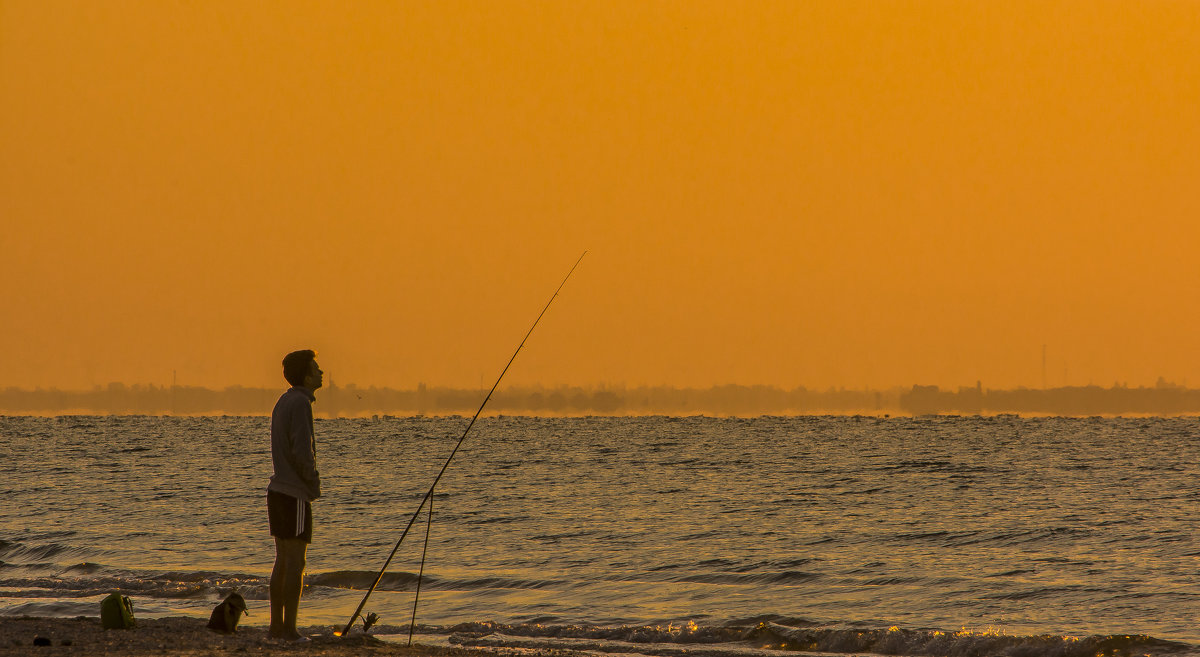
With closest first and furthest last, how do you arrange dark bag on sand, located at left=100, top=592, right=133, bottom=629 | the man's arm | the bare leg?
1. the man's arm
2. the bare leg
3. dark bag on sand, located at left=100, top=592, right=133, bottom=629

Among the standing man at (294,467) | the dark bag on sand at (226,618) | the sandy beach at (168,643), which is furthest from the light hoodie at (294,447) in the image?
the dark bag on sand at (226,618)

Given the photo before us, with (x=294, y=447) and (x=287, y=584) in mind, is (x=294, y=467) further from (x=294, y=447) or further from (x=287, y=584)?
(x=287, y=584)

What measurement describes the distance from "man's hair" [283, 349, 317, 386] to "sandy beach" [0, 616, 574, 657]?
154 cm

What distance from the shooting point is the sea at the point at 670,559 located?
9742 millimetres

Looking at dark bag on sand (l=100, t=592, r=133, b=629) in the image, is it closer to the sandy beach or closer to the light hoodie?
the sandy beach

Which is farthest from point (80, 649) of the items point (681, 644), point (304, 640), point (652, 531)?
point (652, 531)

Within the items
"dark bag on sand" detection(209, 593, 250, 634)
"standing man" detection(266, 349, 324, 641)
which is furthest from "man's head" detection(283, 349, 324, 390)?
"dark bag on sand" detection(209, 593, 250, 634)

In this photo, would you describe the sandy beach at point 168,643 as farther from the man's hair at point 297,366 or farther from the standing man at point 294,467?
the man's hair at point 297,366

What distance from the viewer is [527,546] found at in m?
16.0

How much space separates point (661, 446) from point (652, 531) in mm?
39781

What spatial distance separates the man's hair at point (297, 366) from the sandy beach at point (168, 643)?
1.54 metres

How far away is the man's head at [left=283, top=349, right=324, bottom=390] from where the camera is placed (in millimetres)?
6660

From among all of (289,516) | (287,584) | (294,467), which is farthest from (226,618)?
(294,467)

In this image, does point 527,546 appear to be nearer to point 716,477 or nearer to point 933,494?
point 933,494
